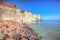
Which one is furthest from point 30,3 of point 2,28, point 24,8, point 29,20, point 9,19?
point 2,28

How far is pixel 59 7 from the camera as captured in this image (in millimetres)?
3465

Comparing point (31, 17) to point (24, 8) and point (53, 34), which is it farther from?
point (53, 34)

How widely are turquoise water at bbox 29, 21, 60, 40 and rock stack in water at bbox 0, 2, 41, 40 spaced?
127 millimetres

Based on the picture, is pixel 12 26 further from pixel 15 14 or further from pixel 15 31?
pixel 15 14

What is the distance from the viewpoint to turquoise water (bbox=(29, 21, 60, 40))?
3.33 m

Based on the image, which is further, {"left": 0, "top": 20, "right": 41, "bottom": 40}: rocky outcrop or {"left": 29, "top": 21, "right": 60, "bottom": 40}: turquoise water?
{"left": 29, "top": 21, "right": 60, "bottom": 40}: turquoise water

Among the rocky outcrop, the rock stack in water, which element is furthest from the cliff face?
the rocky outcrop

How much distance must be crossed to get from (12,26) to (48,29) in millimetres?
932

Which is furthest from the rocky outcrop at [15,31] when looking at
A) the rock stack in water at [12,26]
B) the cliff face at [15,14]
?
the cliff face at [15,14]

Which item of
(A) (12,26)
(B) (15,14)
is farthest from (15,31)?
(B) (15,14)

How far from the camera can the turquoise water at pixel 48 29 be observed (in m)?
3.33

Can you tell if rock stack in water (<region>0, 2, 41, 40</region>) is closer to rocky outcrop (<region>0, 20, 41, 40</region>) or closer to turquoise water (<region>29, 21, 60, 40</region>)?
rocky outcrop (<region>0, 20, 41, 40</region>)

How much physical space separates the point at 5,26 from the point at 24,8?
68 cm

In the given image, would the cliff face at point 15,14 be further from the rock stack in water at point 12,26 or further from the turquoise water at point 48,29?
the turquoise water at point 48,29
